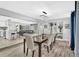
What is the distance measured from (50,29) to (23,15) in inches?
92.5

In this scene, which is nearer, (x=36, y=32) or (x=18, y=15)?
(x=18, y=15)

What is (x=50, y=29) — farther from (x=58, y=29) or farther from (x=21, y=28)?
(x=21, y=28)

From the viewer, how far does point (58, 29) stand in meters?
6.12

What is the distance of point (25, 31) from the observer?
184 inches

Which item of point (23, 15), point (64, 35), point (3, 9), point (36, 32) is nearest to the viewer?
point (3, 9)

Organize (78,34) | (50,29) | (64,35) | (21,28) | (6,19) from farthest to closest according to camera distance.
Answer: (64,35), (50,29), (21,28), (6,19), (78,34)

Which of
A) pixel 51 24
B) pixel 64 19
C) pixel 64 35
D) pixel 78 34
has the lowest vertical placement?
pixel 64 35

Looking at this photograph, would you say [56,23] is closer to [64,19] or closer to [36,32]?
[64,19]

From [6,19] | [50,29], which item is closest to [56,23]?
[50,29]

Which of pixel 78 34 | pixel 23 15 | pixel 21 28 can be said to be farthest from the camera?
pixel 23 15

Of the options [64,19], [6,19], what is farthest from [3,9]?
[64,19]

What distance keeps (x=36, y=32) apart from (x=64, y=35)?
2.55 metres

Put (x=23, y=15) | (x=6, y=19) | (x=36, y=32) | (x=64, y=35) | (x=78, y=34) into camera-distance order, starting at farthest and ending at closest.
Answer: (x=64, y=35), (x=36, y=32), (x=23, y=15), (x=6, y=19), (x=78, y=34)

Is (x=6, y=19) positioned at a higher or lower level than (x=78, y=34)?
higher
